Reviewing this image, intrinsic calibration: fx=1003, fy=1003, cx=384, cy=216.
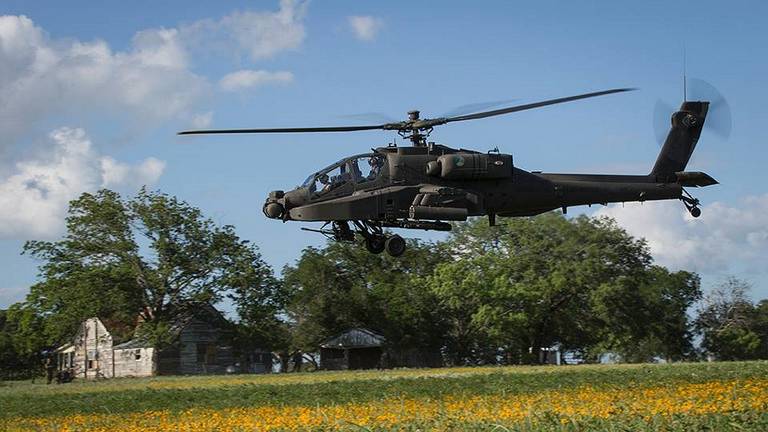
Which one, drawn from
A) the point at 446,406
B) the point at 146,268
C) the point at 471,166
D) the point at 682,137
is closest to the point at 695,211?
the point at 682,137

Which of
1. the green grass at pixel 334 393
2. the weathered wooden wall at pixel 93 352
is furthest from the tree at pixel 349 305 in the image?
the green grass at pixel 334 393

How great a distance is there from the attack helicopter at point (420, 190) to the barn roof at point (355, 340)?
1809 inches

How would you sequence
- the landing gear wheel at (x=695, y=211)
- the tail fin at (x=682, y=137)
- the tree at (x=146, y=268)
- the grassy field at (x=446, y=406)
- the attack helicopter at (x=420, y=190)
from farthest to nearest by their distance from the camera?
the tree at (x=146, y=268), the tail fin at (x=682, y=137), the landing gear wheel at (x=695, y=211), the attack helicopter at (x=420, y=190), the grassy field at (x=446, y=406)

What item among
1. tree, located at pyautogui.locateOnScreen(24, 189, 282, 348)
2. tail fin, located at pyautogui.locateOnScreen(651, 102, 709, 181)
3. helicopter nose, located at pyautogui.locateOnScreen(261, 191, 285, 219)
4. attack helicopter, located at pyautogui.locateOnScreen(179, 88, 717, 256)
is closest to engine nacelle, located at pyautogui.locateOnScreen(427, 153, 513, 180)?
attack helicopter, located at pyautogui.locateOnScreen(179, 88, 717, 256)

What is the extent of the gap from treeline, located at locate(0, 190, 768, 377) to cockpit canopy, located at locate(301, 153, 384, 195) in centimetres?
3946

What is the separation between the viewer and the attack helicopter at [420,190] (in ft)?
80.8

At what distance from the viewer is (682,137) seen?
3041 cm

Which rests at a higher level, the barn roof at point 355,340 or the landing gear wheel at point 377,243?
the landing gear wheel at point 377,243

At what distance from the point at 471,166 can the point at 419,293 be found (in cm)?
5278

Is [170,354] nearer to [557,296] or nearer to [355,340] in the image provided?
[355,340]

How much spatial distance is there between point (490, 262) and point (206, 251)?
26531 mm

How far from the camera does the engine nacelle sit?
83.8ft

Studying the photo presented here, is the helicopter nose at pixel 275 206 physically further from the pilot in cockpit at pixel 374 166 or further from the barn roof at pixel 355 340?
the barn roof at pixel 355 340

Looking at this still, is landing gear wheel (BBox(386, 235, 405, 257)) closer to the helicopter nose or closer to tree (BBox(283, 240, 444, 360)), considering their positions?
the helicopter nose
